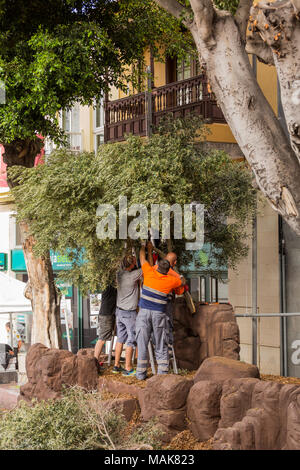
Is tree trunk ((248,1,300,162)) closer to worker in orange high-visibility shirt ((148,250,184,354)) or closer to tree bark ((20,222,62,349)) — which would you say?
worker in orange high-visibility shirt ((148,250,184,354))

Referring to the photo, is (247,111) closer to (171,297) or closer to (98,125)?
(171,297)

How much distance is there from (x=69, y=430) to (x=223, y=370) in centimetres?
231

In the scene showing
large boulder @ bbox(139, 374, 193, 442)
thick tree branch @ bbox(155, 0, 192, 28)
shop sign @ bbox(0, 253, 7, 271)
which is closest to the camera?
large boulder @ bbox(139, 374, 193, 442)

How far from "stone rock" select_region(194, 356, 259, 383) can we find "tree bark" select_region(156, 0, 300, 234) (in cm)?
206

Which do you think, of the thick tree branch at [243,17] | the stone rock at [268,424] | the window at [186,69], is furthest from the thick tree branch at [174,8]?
the window at [186,69]

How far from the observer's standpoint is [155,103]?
54.6 feet

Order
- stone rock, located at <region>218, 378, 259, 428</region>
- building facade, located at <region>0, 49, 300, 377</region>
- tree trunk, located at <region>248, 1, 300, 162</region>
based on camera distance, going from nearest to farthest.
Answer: tree trunk, located at <region>248, 1, 300, 162</region> → stone rock, located at <region>218, 378, 259, 428</region> → building facade, located at <region>0, 49, 300, 377</region>

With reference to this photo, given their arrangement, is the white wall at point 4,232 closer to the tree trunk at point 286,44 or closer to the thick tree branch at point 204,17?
the thick tree branch at point 204,17

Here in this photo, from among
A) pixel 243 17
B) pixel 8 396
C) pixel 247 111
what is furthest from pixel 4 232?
pixel 247 111

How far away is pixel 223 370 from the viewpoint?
926 cm

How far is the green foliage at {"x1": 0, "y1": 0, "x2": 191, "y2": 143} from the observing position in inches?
482

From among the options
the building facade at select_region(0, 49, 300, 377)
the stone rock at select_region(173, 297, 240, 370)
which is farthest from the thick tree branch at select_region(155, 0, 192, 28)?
the stone rock at select_region(173, 297, 240, 370)

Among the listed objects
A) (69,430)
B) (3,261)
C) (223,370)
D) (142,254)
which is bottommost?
(69,430)
